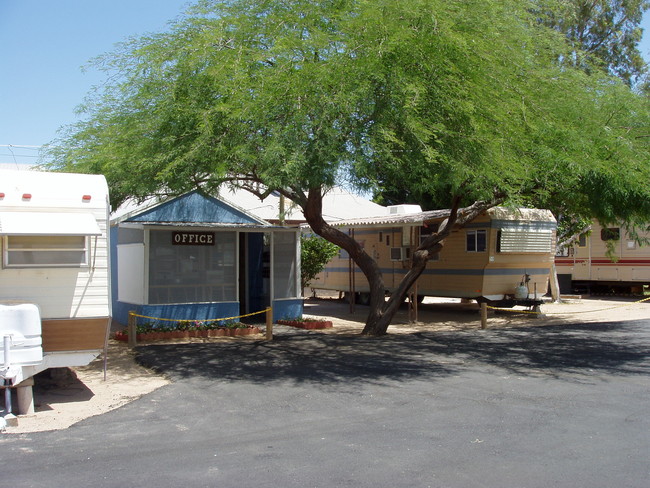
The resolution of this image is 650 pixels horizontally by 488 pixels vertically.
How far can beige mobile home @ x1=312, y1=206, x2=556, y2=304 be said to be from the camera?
1731cm

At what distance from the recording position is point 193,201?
15266 mm

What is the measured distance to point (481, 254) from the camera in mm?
17328

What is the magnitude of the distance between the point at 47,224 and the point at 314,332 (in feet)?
26.0

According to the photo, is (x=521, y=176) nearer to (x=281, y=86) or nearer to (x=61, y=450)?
(x=281, y=86)

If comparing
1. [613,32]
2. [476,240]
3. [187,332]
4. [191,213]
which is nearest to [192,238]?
[191,213]

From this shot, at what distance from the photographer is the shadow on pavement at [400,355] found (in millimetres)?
10109

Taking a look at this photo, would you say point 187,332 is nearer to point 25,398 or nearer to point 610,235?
point 25,398

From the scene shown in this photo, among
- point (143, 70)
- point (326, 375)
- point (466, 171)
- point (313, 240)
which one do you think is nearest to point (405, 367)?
point (326, 375)

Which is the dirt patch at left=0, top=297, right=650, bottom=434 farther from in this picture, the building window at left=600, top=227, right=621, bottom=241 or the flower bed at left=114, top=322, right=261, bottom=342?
the building window at left=600, top=227, right=621, bottom=241

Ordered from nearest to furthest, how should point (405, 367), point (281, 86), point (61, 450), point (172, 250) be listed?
point (61, 450) → point (281, 86) → point (405, 367) → point (172, 250)

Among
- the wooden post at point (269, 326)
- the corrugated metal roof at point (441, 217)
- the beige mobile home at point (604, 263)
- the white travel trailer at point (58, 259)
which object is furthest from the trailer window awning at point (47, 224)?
the beige mobile home at point (604, 263)

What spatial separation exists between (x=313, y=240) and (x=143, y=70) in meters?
9.87

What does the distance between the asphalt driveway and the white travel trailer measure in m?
1.14

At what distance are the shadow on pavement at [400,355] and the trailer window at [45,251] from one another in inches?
100
